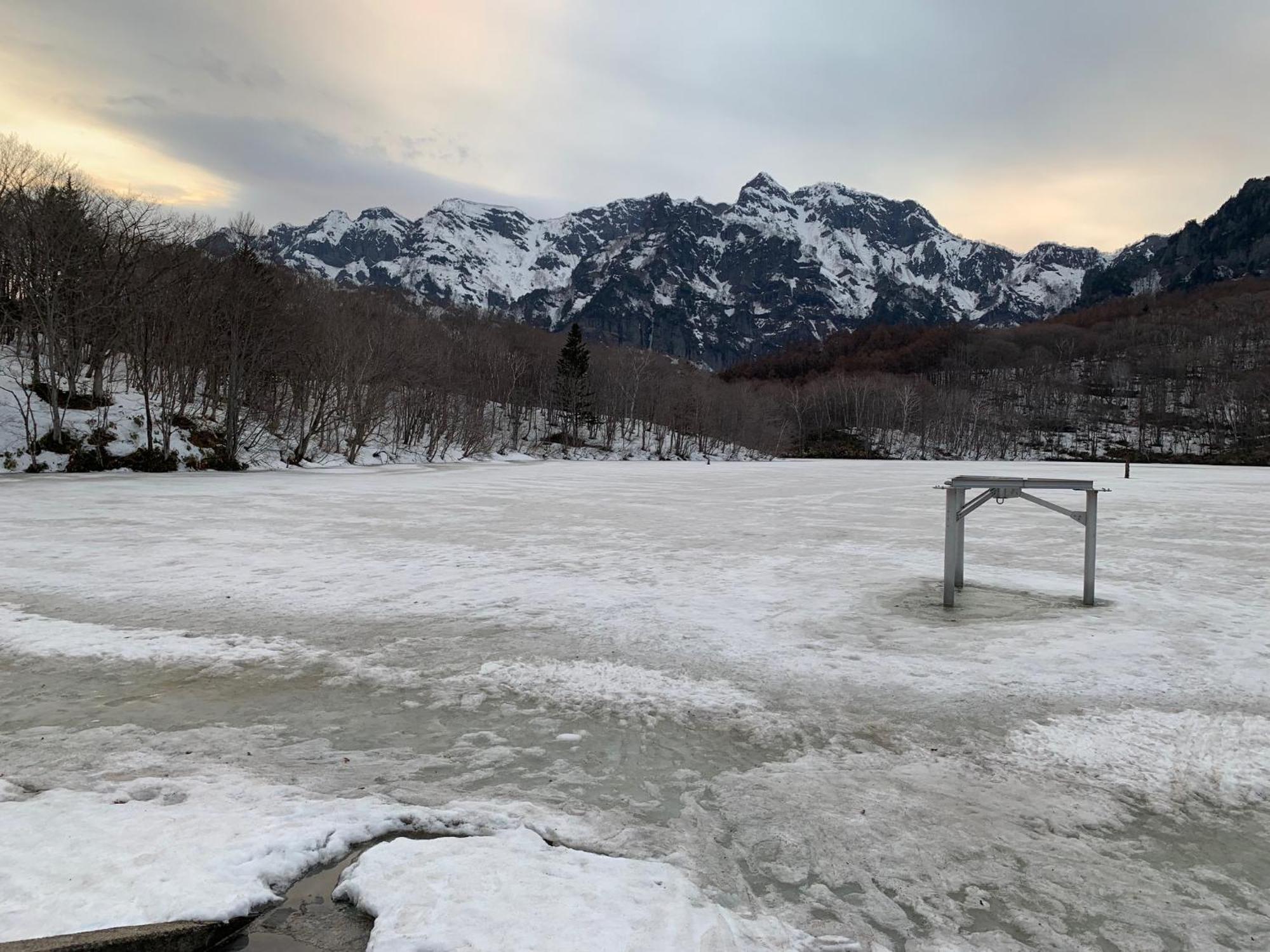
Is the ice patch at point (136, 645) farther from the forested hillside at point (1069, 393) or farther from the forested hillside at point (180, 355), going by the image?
the forested hillside at point (1069, 393)

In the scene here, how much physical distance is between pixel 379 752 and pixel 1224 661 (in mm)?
6054

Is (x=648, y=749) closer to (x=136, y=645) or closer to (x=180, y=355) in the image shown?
(x=136, y=645)

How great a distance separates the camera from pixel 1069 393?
138 meters

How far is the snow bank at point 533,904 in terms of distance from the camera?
6.98ft

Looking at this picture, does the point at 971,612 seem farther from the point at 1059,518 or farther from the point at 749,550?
the point at 1059,518

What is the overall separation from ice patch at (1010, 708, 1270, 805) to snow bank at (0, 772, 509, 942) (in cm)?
300

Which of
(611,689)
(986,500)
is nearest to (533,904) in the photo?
(611,689)

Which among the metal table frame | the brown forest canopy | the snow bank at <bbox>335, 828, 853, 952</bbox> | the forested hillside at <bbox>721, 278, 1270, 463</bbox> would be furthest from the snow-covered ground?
the forested hillside at <bbox>721, 278, 1270, 463</bbox>

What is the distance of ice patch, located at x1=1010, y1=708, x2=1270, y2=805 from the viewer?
330 centimetres

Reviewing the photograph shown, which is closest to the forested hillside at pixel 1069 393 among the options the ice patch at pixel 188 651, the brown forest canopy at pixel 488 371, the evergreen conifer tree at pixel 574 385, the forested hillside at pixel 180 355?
the brown forest canopy at pixel 488 371

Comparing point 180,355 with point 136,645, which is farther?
point 180,355

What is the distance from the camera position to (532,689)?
4504 mm

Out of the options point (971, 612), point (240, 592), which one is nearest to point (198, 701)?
point (240, 592)

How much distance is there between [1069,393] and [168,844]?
16413 centimetres
